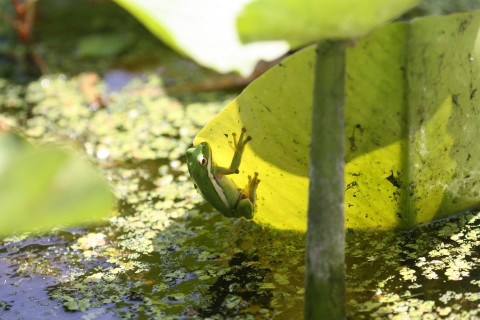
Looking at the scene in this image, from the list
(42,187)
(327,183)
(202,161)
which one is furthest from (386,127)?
(42,187)

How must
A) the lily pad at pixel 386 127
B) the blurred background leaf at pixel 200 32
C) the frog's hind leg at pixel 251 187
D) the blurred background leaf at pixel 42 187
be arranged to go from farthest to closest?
the blurred background leaf at pixel 42 187 < the frog's hind leg at pixel 251 187 < the lily pad at pixel 386 127 < the blurred background leaf at pixel 200 32

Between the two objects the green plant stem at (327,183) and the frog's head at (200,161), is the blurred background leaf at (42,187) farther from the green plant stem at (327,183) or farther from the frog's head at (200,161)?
the green plant stem at (327,183)

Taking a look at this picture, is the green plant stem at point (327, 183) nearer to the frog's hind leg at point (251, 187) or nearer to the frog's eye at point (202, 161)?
the frog's hind leg at point (251, 187)

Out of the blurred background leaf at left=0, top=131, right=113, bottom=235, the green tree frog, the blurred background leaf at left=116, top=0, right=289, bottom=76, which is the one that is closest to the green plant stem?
the blurred background leaf at left=116, top=0, right=289, bottom=76

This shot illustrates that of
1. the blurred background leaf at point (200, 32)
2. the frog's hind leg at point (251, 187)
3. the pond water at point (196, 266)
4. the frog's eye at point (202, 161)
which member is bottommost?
the pond water at point (196, 266)

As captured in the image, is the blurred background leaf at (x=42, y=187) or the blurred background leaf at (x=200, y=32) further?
the blurred background leaf at (x=42, y=187)

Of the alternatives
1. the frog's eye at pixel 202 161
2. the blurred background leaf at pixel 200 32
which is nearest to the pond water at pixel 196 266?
the frog's eye at pixel 202 161

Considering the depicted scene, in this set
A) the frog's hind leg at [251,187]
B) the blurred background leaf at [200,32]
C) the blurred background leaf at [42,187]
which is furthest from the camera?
the blurred background leaf at [42,187]

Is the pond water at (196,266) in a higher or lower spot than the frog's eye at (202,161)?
lower

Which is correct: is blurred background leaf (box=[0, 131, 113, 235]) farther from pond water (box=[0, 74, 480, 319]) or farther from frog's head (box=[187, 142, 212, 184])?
frog's head (box=[187, 142, 212, 184])
